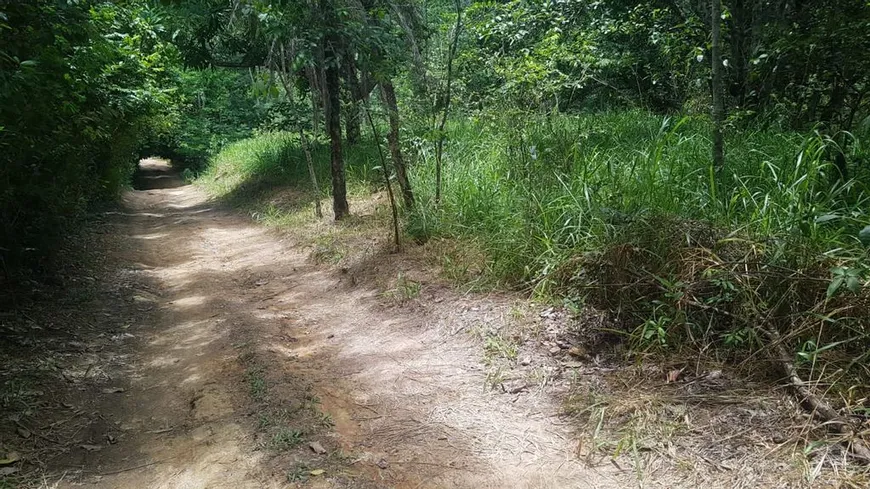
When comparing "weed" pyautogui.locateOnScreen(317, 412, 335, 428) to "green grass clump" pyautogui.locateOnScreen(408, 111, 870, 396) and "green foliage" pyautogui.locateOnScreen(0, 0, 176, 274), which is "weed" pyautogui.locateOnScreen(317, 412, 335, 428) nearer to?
"green grass clump" pyautogui.locateOnScreen(408, 111, 870, 396)

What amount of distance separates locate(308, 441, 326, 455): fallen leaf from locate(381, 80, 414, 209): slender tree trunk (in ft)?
13.0

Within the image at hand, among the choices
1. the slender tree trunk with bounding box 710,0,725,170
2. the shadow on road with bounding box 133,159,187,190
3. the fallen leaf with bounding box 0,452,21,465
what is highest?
the slender tree trunk with bounding box 710,0,725,170

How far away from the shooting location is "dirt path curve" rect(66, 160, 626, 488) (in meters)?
2.74

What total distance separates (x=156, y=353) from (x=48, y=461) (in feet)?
5.16

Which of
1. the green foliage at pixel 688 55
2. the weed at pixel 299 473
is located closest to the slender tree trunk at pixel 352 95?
the green foliage at pixel 688 55

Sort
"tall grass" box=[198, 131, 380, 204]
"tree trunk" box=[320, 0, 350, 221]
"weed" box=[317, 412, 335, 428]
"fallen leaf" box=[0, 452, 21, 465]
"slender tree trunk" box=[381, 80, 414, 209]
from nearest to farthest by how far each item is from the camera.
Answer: "fallen leaf" box=[0, 452, 21, 465], "weed" box=[317, 412, 335, 428], "slender tree trunk" box=[381, 80, 414, 209], "tree trunk" box=[320, 0, 350, 221], "tall grass" box=[198, 131, 380, 204]

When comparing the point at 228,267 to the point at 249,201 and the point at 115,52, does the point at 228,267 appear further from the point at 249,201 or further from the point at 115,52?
the point at 249,201

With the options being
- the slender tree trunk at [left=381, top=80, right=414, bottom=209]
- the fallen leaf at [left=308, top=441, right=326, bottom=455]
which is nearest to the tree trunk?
the slender tree trunk at [left=381, top=80, right=414, bottom=209]

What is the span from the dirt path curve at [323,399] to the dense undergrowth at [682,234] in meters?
0.86

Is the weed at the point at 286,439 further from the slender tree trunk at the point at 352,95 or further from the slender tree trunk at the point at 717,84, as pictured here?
the slender tree trunk at the point at 352,95

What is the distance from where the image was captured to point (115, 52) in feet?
23.5

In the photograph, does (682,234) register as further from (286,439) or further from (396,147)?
(396,147)

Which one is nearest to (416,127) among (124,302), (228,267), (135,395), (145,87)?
(228,267)

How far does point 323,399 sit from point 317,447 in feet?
2.02
